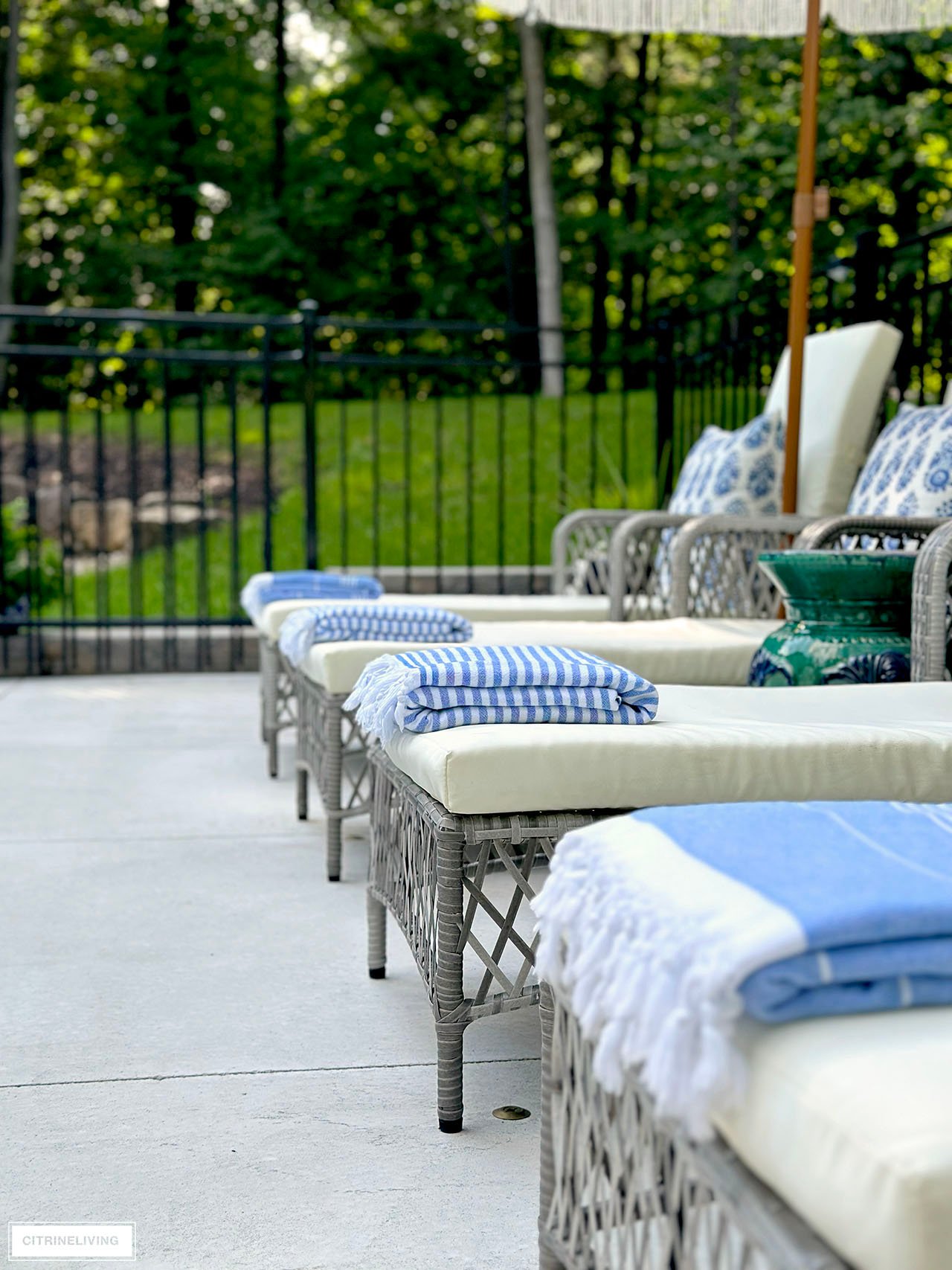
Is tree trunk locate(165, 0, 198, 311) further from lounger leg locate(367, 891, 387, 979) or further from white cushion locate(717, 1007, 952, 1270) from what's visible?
white cushion locate(717, 1007, 952, 1270)

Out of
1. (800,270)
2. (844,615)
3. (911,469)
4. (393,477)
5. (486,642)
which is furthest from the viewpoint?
(393,477)

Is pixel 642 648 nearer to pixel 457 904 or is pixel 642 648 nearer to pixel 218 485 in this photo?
pixel 457 904

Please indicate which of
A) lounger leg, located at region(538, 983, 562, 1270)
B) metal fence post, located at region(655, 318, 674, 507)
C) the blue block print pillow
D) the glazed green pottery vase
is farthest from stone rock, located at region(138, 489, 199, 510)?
lounger leg, located at region(538, 983, 562, 1270)

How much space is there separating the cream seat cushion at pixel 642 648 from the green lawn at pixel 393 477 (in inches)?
158

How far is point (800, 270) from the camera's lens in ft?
10.7

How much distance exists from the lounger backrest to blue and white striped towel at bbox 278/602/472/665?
1307mm

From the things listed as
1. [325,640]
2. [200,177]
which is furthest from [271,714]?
[200,177]

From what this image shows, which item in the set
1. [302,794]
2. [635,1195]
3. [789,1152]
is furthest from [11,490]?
[789,1152]

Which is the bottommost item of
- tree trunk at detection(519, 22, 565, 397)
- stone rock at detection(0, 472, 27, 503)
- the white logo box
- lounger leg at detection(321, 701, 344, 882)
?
the white logo box

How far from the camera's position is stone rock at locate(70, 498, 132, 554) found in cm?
855

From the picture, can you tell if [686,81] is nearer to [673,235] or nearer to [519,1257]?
[673,235]

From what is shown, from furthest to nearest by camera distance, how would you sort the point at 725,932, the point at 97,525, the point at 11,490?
the point at 11,490
the point at 97,525
the point at 725,932

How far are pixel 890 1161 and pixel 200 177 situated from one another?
14796 mm

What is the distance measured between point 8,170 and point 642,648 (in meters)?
10.5
